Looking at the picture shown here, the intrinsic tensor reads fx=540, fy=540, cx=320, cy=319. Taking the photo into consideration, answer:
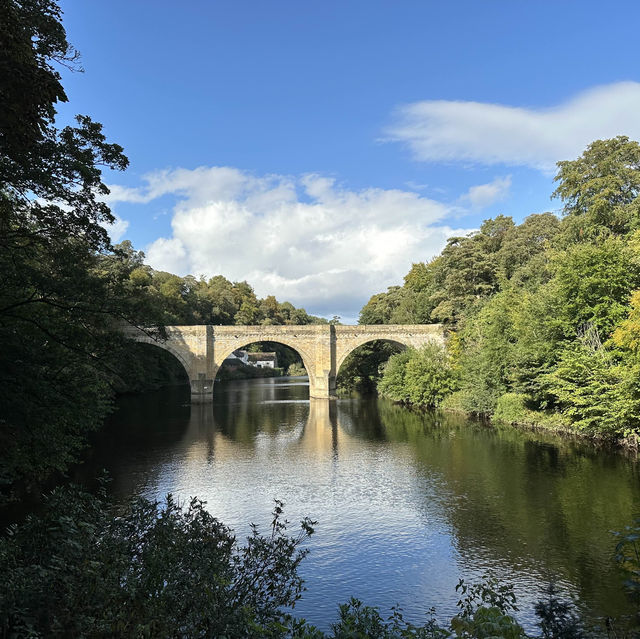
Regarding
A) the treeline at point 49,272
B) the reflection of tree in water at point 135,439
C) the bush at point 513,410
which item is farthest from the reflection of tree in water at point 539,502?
the reflection of tree in water at point 135,439

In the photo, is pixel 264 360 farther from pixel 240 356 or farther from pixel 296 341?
pixel 296 341

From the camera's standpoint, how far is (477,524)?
12.4 metres

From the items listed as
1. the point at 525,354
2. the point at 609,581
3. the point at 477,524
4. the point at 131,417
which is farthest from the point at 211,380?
the point at 609,581

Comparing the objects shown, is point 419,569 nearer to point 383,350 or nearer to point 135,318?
point 135,318

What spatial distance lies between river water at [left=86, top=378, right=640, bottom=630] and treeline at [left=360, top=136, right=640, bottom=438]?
207 cm

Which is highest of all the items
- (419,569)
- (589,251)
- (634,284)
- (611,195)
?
(611,195)

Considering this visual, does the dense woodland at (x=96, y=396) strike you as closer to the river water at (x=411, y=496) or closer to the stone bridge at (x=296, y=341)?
the river water at (x=411, y=496)

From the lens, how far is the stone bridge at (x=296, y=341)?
133 feet

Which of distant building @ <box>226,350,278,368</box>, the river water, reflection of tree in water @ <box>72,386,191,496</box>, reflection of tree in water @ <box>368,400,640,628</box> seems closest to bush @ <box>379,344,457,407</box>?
the river water

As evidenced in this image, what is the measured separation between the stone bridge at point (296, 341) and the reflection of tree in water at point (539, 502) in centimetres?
1830

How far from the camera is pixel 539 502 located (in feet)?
45.6

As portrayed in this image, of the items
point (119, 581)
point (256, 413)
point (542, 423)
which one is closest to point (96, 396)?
point (119, 581)

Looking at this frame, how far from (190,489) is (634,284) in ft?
59.0

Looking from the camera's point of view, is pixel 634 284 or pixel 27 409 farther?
pixel 634 284
